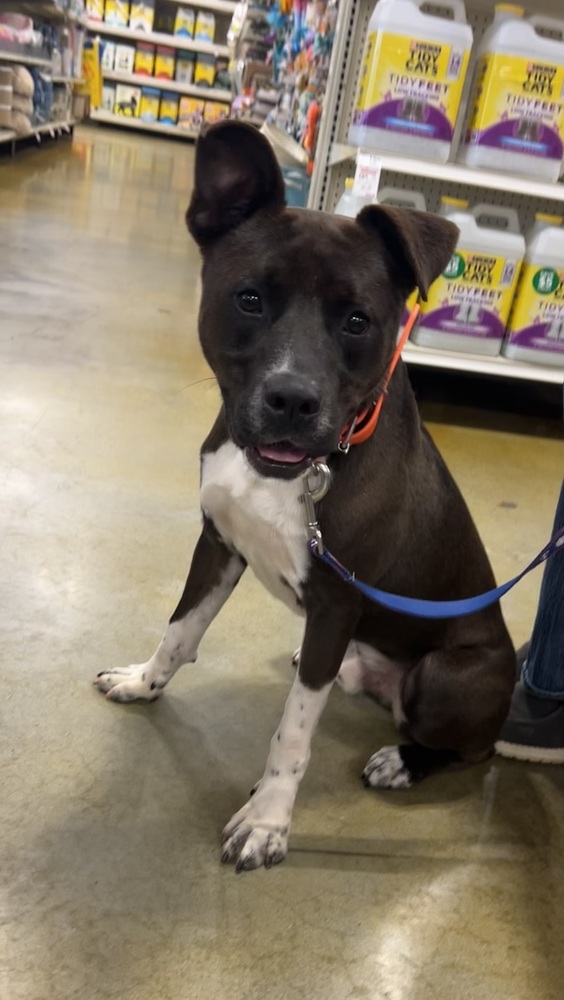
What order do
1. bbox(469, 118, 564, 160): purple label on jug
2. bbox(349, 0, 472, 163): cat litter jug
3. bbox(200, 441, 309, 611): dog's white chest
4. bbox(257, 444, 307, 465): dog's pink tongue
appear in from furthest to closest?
bbox(469, 118, 564, 160): purple label on jug
bbox(349, 0, 472, 163): cat litter jug
bbox(200, 441, 309, 611): dog's white chest
bbox(257, 444, 307, 465): dog's pink tongue

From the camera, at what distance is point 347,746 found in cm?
169

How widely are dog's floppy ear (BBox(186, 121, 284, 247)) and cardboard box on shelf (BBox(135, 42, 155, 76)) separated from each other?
47.2 feet

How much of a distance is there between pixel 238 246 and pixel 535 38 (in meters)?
2.39

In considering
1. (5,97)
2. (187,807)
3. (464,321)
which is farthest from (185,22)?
(187,807)

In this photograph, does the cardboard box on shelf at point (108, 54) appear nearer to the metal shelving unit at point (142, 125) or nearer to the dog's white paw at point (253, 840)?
the metal shelving unit at point (142, 125)

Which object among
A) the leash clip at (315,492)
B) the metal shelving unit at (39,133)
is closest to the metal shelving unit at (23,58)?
the metal shelving unit at (39,133)

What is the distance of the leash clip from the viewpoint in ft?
4.21

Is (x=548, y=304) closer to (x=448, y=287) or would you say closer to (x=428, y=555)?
(x=448, y=287)

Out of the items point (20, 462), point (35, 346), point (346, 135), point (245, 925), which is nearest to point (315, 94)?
point (346, 135)

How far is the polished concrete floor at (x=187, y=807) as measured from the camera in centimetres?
121

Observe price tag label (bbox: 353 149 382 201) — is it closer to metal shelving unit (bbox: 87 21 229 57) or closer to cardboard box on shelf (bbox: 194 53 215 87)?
metal shelving unit (bbox: 87 21 229 57)

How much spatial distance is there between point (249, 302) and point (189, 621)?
2.23ft

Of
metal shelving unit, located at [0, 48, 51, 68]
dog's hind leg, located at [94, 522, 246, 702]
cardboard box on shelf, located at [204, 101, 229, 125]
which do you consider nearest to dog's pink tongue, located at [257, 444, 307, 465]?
dog's hind leg, located at [94, 522, 246, 702]

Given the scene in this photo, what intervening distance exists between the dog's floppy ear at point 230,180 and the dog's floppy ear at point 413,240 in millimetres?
150
